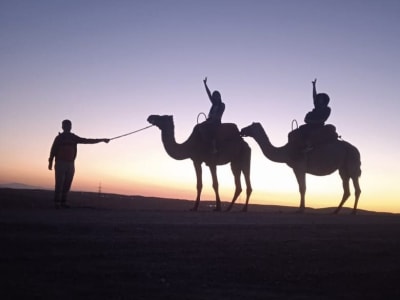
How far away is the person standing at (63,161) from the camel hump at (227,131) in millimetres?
4696

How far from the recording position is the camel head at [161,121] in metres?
19.2

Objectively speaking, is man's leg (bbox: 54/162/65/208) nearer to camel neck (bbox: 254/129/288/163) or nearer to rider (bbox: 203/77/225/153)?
rider (bbox: 203/77/225/153)

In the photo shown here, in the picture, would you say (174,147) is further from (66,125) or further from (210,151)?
(66,125)

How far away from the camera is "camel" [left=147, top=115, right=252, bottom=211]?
18.8 metres

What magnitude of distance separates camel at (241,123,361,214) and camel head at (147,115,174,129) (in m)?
2.48

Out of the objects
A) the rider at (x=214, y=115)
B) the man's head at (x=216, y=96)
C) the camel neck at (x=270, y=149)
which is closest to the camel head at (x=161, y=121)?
the rider at (x=214, y=115)

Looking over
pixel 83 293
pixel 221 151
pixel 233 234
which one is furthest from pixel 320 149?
pixel 83 293

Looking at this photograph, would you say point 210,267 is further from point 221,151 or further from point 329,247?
point 221,151

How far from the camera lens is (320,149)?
19.0m

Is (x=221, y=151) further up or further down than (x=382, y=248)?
further up

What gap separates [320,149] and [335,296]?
13851 millimetres

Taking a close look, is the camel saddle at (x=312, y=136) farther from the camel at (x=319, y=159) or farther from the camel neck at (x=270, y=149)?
the camel neck at (x=270, y=149)

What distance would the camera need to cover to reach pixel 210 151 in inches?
733

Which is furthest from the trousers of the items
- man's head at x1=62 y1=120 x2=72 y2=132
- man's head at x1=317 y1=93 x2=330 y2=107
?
man's head at x1=317 y1=93 x2=330 y2=107
